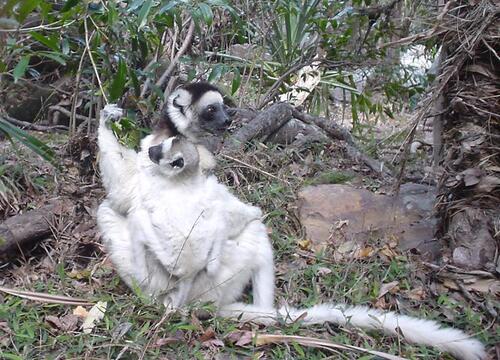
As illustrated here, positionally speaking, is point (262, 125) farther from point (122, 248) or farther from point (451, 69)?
point (122, 248)

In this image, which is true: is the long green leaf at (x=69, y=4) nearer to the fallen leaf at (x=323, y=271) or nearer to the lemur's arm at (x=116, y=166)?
the lemur's arm at (x=116, y=166)

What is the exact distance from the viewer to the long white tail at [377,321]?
3301 millimetres

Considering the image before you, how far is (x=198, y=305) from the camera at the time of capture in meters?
3.61

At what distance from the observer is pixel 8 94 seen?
241 inches

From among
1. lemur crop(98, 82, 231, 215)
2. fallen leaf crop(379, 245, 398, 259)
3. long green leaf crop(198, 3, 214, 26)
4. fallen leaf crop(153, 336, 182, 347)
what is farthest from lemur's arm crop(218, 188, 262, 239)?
long green leaf crop(198, 3, 214, 26)

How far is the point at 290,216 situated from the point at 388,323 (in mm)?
1573

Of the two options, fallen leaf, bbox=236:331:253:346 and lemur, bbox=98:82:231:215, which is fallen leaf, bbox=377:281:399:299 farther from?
lemur, bbox=98:82:231:215

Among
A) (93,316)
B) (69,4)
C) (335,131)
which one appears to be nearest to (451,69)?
(69,4)

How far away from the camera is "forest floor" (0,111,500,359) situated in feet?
11.1

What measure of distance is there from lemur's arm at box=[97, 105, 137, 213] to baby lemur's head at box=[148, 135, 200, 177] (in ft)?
0.85

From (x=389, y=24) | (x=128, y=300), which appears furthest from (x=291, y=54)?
(x=128, y=300)

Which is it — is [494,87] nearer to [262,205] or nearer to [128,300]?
[262,205]

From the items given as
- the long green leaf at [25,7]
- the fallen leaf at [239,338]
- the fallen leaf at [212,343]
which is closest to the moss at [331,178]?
the fallen leaf at [239,338]

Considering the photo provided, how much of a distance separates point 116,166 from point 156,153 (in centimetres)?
38
